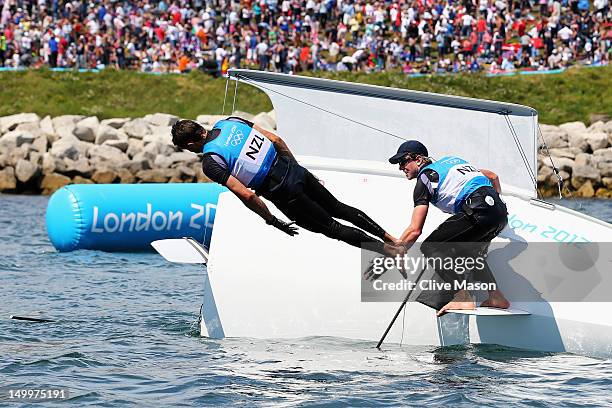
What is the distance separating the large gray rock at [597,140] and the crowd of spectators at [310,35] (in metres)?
5.29

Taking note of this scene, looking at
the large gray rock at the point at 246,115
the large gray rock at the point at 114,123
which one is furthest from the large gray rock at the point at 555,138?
the large gray rock at the point at 114,123

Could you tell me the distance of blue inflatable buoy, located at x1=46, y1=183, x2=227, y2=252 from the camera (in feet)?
54.4

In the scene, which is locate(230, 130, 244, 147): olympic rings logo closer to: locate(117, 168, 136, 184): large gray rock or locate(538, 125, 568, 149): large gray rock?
locate(117, 168, 136, 184): large gray rock

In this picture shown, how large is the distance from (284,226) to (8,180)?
22636 millimetres

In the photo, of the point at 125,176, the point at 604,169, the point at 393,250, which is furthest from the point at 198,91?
the point at 393,250

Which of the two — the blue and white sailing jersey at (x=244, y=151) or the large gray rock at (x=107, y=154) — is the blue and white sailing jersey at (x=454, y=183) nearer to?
the blue and white sailing jersey at (x=244, y=151)

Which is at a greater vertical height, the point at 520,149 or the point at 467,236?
the point at 520,149

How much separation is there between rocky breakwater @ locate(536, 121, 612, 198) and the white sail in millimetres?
18254

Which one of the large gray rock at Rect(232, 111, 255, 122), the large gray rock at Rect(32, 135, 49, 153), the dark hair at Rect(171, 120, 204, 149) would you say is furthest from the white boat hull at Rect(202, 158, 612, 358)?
the large gray rock at Rect(32, 135, 49, 153)

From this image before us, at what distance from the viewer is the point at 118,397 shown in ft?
26.7

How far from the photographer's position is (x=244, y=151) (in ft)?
29.8

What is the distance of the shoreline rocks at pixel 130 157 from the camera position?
97.7 ft

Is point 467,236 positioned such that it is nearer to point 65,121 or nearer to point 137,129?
point 137,129

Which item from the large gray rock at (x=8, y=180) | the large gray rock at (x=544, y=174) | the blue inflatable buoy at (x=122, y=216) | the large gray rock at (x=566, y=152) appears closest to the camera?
the blue inflatable buoy at (x=122, y=216)
